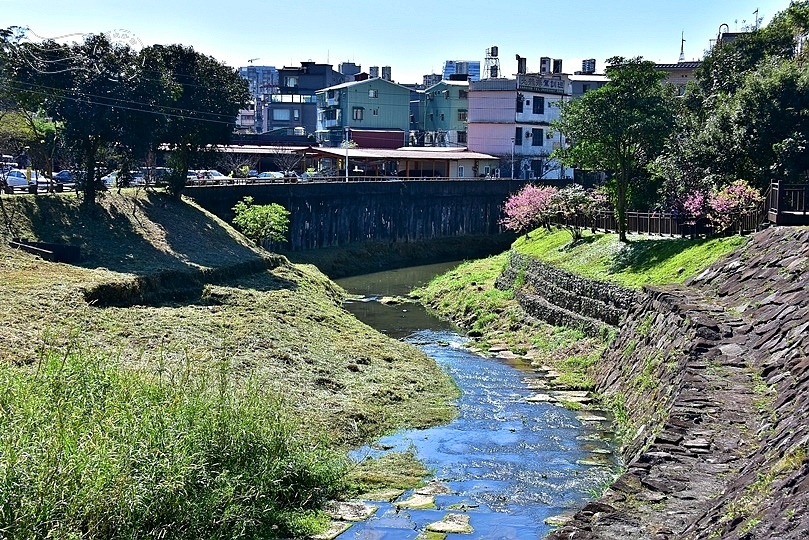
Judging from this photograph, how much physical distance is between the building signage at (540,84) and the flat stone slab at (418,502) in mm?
71257

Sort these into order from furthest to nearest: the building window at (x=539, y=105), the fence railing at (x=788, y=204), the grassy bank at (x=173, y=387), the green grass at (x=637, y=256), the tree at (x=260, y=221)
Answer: the building window at (x=539, y=105)
the tree at (x=260, y=221)
the green grass at (x=637, y=256)
the fence railing at (x=788, y=204)
the grassy bank at (x=173, y=387)

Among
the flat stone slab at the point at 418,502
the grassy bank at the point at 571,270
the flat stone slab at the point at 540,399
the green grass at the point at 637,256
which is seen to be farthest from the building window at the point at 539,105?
the flat stone slab at the point at 418,502

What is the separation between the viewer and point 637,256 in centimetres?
3972

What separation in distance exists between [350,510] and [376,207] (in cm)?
5215

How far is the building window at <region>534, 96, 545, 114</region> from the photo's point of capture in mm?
91438

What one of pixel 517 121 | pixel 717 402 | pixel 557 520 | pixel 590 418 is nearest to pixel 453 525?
pixel 557 520

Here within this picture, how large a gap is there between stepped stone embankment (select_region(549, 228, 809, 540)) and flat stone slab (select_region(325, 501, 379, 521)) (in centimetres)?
481

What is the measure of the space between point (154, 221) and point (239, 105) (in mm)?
10073

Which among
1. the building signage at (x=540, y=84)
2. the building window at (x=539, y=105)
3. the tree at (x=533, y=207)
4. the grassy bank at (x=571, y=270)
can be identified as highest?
the building signage at (x=540, y=84)

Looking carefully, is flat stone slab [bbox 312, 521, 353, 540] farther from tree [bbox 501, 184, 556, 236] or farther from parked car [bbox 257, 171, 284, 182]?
parked car [bbox 257, 171, 284, 182]

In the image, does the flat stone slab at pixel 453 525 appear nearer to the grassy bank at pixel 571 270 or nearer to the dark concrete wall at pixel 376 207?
the grassy bank at pixel 571 270

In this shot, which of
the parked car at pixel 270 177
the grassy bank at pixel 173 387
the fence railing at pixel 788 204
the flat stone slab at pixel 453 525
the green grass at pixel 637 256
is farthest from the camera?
the parked car at pixel 270 177

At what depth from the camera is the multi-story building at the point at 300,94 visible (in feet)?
436

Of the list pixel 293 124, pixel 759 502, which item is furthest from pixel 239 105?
pixel 293 124
